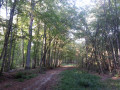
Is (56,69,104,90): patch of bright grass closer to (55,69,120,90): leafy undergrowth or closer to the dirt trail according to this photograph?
(55,69,120,90): leafy undergrowth

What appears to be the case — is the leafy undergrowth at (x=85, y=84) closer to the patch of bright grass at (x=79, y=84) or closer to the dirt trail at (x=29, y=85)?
the patch of bright grass at (x=79, y=84)

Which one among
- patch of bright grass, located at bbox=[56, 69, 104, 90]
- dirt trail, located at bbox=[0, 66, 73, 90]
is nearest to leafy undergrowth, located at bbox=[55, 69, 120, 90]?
patch of bright grass, located at bbox=[56, 69, 104, 90]

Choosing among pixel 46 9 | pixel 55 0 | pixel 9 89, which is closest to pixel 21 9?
pixel 46 9

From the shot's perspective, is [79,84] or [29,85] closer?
[29,85]

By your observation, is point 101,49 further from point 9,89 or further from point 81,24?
point 9,89

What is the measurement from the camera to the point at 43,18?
7484 mm

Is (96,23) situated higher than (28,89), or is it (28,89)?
(96,23)

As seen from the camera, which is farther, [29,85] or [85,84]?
[85,84]

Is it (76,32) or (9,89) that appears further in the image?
(76,32)

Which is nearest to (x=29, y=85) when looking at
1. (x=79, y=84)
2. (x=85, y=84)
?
(x=79, y=84)

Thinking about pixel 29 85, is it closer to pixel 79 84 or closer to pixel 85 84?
pixel 79 84

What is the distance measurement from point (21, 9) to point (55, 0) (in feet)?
10.6

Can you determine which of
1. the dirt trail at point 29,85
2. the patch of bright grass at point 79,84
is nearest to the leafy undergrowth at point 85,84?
the patch of bright grass at point 79,84

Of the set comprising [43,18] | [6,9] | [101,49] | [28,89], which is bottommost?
[28,89]
